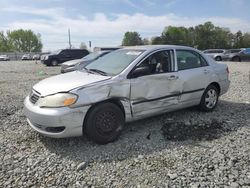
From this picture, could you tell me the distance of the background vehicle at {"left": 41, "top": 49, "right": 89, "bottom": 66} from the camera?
2109 cm

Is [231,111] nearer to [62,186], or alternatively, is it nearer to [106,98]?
[106,98]

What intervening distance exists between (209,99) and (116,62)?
2.30 m

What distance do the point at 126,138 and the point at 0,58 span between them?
50002 mm

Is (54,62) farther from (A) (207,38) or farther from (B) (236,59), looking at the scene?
(A) (207,38)

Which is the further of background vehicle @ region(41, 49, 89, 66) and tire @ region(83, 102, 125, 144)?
background vehicle @ region(41, 49, 89, 66)

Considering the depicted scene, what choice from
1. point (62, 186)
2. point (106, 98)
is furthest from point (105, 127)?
point (62, 186)

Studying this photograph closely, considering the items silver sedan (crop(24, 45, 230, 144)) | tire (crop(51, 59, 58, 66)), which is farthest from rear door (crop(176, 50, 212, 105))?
tire (crop(51, 59, 58, 66))

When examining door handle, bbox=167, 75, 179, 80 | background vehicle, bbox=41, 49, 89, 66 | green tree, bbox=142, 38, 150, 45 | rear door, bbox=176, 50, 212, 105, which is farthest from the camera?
green tree, bbox=142, 38, 150, 45

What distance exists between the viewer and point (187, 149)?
11.5 feet

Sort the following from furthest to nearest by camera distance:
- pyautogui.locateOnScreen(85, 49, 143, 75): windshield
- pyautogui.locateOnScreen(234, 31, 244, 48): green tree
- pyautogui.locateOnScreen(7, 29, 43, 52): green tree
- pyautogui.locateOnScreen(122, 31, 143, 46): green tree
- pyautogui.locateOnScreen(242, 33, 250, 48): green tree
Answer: pyautogui.locateOnScreen(7, 29, 43, 52): green tree
pyautogui.locateOnScreen(122, 31, 143, 46): green tree
pyautogui.locateOnScreen(234, 31, 244, 48): green tree
pyautogui.locateOnScreen(242, 33, 250, 48): green tree
pyautogui.locateOnScreen(85, 49, 143, 75): windshield

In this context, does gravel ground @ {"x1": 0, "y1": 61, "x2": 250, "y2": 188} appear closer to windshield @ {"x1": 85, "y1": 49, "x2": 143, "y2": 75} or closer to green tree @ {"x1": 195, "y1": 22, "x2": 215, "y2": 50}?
windshield @ {"x1": 85, "y1": 49, "x2": 143, "y2": 75}

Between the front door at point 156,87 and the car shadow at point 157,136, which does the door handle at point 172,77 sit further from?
the car shadow at point 157,136

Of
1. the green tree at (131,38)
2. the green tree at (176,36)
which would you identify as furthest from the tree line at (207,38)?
the green tree at (131,38)

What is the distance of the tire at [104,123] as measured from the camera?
351cm
